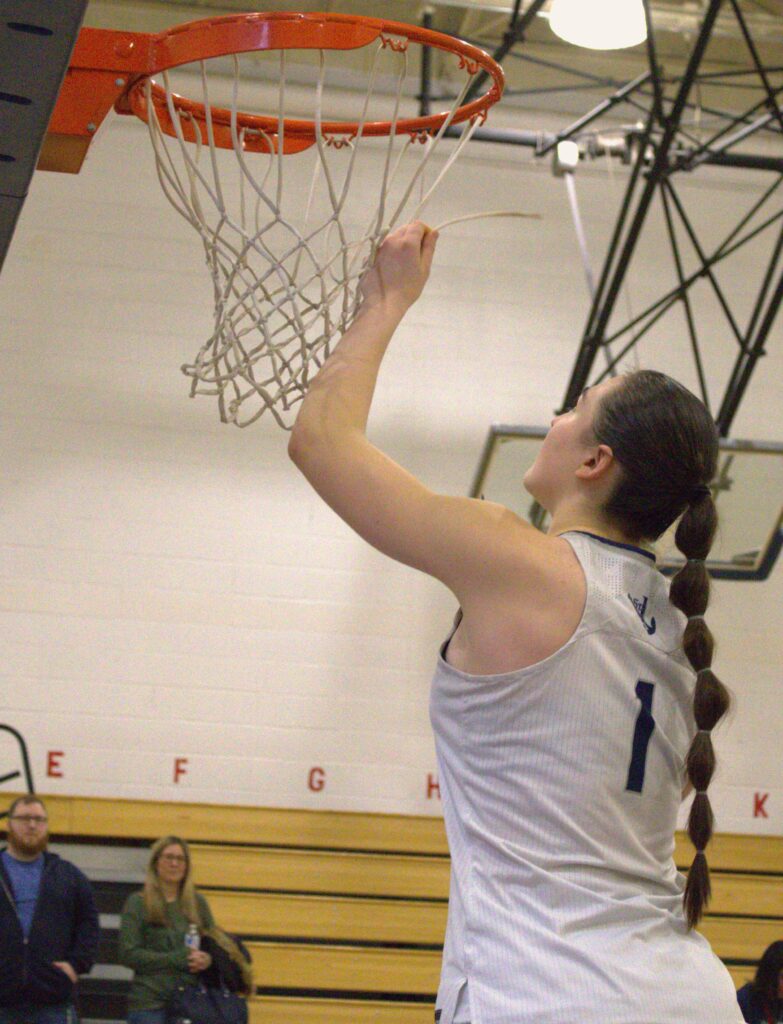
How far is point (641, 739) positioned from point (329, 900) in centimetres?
568

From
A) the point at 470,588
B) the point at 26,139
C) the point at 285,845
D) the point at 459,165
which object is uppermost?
the point at 459,165

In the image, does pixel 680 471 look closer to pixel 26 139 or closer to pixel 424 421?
pixel 26 139

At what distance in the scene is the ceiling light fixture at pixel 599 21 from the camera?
5125 mm

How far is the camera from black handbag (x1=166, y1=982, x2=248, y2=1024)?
547cm

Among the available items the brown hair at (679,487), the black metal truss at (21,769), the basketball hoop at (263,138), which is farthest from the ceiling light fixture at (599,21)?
the black metal truss at (21,769)

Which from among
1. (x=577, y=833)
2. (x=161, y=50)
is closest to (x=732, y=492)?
(x=161, y=50)

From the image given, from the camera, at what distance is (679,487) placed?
1.51m

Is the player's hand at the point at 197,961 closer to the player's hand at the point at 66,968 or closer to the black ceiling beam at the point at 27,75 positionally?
the player's hand at the point at 66,968

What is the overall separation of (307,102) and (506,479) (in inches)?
113

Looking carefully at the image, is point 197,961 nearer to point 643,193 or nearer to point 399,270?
point 643,193

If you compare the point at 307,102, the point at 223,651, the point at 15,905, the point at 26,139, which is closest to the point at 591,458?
the point at 26,139

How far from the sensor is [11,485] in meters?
7.03

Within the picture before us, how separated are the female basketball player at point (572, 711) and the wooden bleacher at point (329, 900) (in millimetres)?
5489

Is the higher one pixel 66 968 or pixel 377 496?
pixel 377 496
